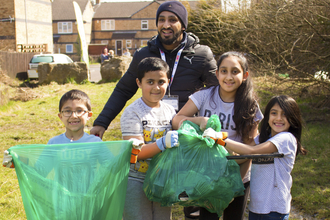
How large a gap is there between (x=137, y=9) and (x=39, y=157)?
47.3m

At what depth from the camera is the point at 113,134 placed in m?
5.95

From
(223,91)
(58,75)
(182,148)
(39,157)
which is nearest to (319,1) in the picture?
(223,91)

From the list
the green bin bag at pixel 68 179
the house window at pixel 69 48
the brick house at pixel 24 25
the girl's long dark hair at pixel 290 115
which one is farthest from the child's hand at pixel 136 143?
the house window at pixel 69 48

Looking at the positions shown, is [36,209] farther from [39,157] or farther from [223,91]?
[223,91]

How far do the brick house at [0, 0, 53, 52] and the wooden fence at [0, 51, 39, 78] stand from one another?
5.69 metres

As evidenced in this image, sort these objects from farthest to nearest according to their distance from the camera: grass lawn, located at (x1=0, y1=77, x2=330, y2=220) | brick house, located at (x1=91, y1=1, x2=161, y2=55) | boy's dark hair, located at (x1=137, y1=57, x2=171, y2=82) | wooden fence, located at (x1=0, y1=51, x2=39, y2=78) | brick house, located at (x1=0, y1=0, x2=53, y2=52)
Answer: brick house, located at (x1=91, y1=1, x2=161, y2=55)
brick house, located at (x1=0, y1=0, x2=53, y2=52)
wooden fence, located at (x1=0, y1=51, x2=39, y2=78)
grass lawn, located at (x1=0, y1=77, x2=330, y2=220)
boy's dark hair, located at (x1=137, y1=57, x2=171, y2=82)

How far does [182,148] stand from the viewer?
Answer: 192 cm

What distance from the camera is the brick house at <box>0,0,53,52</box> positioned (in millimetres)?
22719

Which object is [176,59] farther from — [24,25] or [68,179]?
[24,25]

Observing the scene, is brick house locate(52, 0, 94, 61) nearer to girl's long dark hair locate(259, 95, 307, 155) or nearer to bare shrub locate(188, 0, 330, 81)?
bare shrub locate(188, 0, 330, 81)

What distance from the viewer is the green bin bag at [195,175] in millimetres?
1825

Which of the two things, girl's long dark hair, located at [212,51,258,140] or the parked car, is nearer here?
girl's long dark hair, located at [212,51,258,140]

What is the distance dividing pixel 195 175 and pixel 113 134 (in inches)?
168

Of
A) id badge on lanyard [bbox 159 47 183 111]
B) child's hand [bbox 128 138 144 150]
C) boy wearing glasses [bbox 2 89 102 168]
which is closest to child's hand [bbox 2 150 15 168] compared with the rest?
boy wearing glasses [bbox 2 89 102 168]
